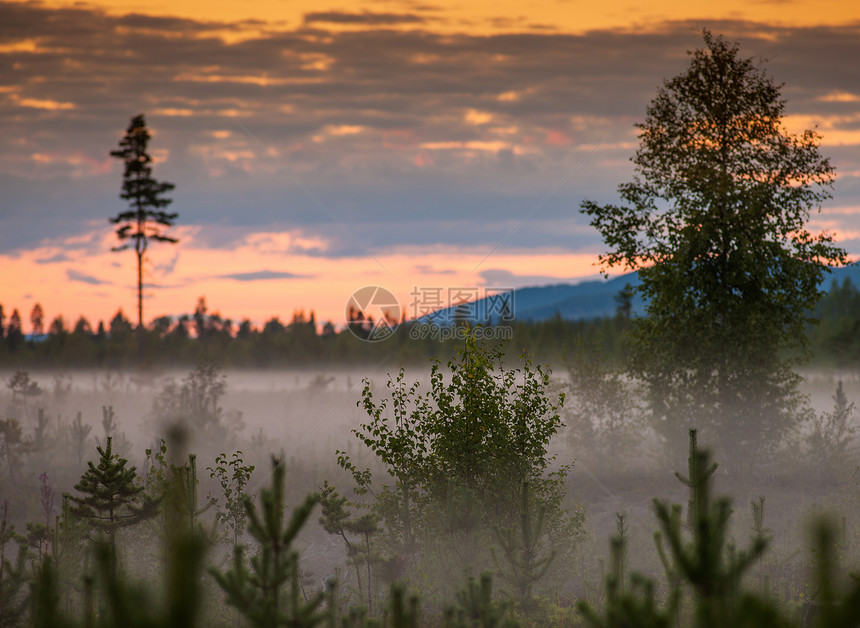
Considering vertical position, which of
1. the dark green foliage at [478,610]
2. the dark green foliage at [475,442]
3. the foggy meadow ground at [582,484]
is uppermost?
the dark green foliage at [475,442]

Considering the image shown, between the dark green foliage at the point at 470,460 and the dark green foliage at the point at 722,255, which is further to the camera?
the dark green foliage at the point at 722,255

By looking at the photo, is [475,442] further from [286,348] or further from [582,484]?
[286,348]

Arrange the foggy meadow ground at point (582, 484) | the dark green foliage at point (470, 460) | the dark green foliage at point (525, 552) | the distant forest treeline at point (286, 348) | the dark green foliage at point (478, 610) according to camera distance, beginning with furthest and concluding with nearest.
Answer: the distant forest treeline at point (286, 348)
the foggy meadow ground at point (582, 484)
the dark green foliage at point (470, 460)
the dark green foliage at point (525, 552)
the dark green foliage at point (478, 610)

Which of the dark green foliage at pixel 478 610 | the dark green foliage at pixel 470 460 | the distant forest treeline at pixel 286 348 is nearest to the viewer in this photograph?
the dark green foliage at pixel 478 610

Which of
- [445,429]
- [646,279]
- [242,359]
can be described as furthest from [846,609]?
[242,359]

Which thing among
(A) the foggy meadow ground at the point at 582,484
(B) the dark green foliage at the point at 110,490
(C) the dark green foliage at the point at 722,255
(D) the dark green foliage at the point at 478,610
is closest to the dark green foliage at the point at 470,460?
(A) the foggy meadow ground at the point at 582,484

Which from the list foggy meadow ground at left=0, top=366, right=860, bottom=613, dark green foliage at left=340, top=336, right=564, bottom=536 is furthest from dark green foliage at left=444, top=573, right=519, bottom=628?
foggy meadow ground at left=0, top=366, right=860, bottom=613

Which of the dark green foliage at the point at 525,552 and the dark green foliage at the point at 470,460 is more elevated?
the dark green foliage at the point at 470,460

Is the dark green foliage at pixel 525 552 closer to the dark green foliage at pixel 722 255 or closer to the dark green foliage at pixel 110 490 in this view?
the dark green foliage at pixel 110 490

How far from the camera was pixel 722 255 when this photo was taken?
22.7 metres

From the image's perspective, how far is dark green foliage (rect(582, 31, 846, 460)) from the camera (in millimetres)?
22266

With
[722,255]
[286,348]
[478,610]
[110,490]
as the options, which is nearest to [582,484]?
[722,255]

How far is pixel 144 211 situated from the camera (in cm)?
4881

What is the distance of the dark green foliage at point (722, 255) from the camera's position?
22.3 m
